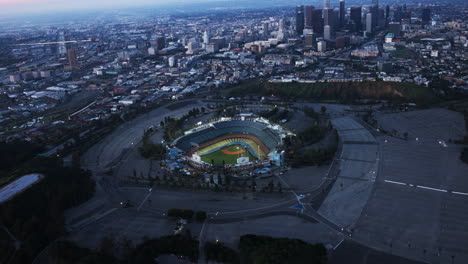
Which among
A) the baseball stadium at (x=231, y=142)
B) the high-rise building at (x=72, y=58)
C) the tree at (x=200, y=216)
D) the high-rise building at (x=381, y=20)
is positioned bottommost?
the tree at (x=200, y=216)

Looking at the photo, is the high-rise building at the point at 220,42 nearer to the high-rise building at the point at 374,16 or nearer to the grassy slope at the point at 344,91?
the grassy slope at the point at 344,91

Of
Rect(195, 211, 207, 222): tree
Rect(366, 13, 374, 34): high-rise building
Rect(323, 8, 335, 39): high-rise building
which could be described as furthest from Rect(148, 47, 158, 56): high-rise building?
Rect(195, 211, 207, 222): tree

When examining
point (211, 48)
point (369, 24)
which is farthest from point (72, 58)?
point (369, 24)

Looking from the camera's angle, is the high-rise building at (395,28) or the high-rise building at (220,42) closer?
the high-rise building at (395,28)

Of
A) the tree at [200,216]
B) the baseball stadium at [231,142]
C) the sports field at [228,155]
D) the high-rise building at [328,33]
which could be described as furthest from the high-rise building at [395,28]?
the tree at [200,216]

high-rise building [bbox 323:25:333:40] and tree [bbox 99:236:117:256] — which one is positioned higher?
high-rise building [bbox 323:25:333:40]

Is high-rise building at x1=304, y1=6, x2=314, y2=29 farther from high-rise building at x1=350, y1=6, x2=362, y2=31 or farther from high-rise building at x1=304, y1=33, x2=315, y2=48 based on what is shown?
high-rise building at x1=304, y1=33, x2=315, y2=48


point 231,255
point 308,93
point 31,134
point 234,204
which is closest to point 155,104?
point 31,134

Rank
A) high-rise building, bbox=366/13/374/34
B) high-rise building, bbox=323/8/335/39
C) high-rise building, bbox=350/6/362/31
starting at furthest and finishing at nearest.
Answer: high-rise building, bbox=350/6/362/31 < high-rise building, bbox=366/13/374/34 < high-rise building, bbox=323/8/335/39
